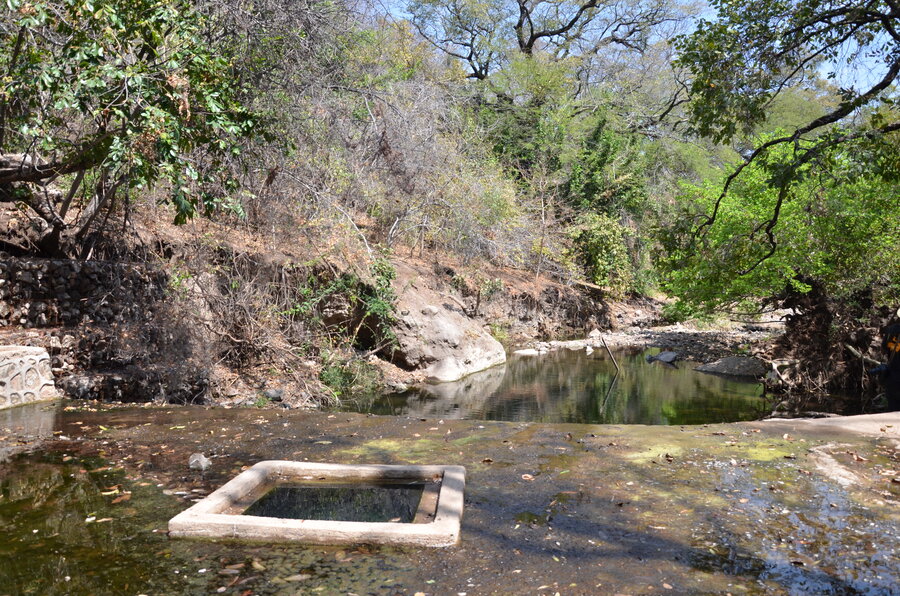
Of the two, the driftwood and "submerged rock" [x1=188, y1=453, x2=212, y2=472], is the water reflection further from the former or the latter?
"submerged rock" [x1=188, y1=453, x2=212, y2=472]

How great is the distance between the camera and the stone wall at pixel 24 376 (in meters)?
7.75

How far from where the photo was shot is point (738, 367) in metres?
18.5

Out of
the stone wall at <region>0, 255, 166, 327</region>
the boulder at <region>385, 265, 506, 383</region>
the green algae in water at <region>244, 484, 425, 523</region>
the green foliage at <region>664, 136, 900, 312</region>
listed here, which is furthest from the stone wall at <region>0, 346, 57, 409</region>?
the green foliage at <region>664, 136, 900, 312</region>

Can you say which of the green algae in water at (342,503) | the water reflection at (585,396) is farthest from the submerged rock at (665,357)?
the green algae in water at (342,503)

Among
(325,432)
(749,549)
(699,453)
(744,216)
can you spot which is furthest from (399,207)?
(749,549)

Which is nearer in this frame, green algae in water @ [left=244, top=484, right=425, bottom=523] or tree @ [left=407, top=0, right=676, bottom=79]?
green algae in water @ [left=244, top=484, right=425, bottom=523]

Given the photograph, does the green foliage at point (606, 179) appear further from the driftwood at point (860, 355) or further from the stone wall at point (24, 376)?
the stone wall at point (24, 376)

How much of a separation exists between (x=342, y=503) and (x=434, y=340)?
11.8 meters

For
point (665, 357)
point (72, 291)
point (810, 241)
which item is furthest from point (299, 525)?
point (665, 357)

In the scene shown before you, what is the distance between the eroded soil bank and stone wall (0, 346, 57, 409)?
0.51 m

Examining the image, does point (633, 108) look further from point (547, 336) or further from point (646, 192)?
point (547, 336)

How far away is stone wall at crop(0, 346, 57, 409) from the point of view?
7.75 m

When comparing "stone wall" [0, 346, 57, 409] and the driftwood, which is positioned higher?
"stone wall" [0, 346, 57, 409]

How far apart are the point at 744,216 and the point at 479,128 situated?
13426mm
